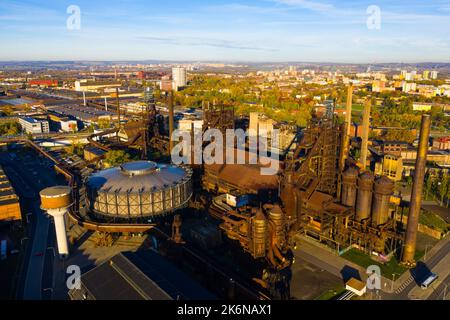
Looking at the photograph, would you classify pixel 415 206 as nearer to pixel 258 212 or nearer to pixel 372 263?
pixel 372 263

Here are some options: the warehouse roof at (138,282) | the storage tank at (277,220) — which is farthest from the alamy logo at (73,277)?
the storage tank at (277,220)

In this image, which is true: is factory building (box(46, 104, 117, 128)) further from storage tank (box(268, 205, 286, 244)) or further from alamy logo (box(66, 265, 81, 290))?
storage tank (box(268, 205, 286, 244))

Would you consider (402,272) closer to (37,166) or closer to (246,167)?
(246,167)

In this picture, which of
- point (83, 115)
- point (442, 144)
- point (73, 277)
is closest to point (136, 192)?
point (73, 277)

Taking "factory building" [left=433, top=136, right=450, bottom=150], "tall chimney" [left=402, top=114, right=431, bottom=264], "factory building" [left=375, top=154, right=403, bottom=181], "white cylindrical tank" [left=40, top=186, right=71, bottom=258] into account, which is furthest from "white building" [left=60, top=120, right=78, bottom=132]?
"factory building" [left=433, top=136, right=450, bottom=150]

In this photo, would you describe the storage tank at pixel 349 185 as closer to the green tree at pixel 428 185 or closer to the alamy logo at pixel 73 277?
the green tree at pixel 428 185
